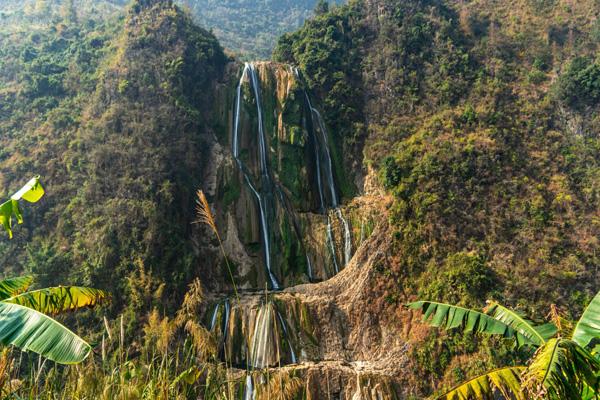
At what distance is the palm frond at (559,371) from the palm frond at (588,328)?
136 cm

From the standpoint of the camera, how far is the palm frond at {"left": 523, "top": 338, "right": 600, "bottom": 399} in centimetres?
403

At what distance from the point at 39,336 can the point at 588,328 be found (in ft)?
23.6

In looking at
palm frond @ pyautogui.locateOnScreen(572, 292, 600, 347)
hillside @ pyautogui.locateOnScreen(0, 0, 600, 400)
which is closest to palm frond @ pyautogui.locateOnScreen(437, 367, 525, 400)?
palm frond @ pyautogui.locateOnScreen(572, 292, 600, 347)

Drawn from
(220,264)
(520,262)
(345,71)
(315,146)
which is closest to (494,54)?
(345,71)

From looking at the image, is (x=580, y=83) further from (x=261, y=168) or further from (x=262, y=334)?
Answer: (x=262, y=334)

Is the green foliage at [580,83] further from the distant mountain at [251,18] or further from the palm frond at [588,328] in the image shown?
the distant mountain at [251,18]

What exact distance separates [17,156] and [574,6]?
3558 cm

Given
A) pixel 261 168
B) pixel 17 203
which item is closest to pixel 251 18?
pixel 261 168

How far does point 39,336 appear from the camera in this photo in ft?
16.4

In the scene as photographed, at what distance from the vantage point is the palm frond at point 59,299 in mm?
6266

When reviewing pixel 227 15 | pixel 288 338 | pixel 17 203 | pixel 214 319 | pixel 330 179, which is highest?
pixel 227 15

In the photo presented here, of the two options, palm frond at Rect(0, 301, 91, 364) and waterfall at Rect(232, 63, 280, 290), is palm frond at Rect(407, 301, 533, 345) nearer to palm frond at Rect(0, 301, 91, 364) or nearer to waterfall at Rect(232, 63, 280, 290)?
palm frond at Rect(0, 301, 91, 364)

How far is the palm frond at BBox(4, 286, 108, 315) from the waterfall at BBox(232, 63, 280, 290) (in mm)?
15350

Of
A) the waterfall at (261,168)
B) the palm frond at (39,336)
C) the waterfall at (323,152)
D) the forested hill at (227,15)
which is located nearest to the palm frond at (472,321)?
the palm frond at (39,336)
